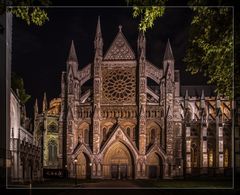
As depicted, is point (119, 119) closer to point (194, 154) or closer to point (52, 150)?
point (52, 150)

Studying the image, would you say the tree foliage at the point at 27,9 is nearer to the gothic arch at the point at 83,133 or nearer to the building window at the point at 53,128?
the gothic arch at the point at 83,133

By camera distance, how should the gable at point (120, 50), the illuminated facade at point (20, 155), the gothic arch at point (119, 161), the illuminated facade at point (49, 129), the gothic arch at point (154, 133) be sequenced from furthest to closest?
the gable at point (120, 50) → the gothic arch at point (154, 133) → the gothic arch at point (119, 161) → the illuminated facade at point (49, 129) → the illuminated facade at point (20, 155)

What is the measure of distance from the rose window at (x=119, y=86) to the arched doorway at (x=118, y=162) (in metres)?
4.06

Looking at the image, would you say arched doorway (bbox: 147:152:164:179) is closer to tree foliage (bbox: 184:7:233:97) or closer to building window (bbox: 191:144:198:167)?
building window (bbox: 191:144:198:167)

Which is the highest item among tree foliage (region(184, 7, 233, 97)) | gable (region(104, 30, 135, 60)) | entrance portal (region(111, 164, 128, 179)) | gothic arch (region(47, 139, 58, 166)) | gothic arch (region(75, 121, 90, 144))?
gable (region(104, 30, 135, 60))

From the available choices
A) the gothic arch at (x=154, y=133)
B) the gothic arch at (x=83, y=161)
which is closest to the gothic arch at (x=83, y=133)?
the gothic arch at (x=83, y=161)

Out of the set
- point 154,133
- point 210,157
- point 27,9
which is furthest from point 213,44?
point 210,157

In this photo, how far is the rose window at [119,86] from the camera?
43.3 meters

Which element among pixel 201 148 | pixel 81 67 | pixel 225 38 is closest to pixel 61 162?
pixel 81 67

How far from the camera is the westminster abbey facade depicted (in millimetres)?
41750

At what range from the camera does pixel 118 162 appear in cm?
4250

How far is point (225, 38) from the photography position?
1494 centimetres

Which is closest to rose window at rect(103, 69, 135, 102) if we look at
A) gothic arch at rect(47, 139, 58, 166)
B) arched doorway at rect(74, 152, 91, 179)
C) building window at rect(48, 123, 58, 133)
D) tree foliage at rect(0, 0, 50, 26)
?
building window at rect(48, 123, 58, 133)

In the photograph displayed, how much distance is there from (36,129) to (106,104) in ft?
22.0
